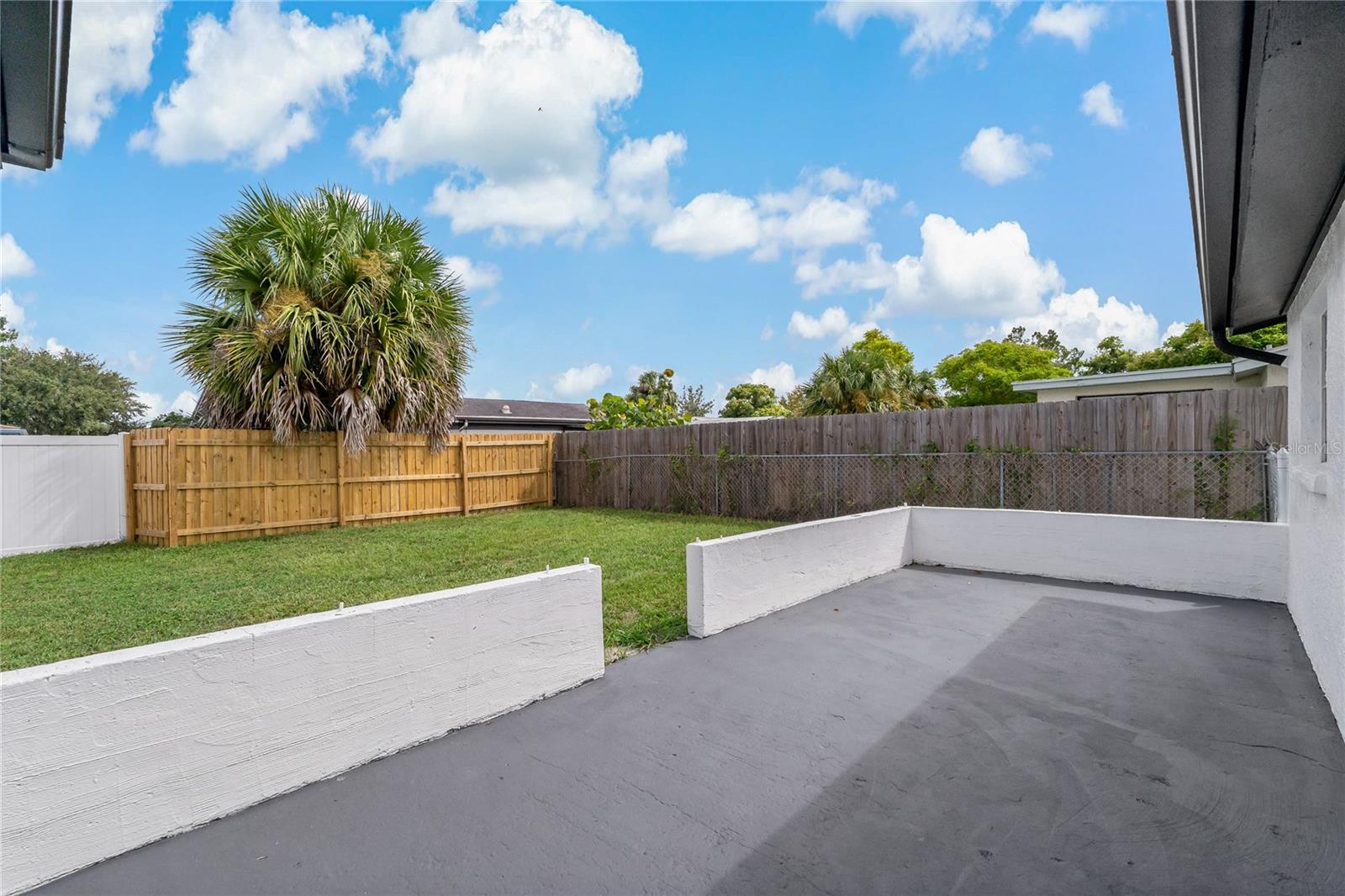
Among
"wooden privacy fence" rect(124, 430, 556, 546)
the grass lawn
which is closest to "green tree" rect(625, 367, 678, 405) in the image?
"wooden privacy fence" rect(124, 430, 556, 546)

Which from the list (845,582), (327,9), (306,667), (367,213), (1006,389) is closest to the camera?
(306,667)

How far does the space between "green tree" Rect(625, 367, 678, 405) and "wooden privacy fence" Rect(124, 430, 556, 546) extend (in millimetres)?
19607

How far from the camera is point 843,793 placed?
2342 mm

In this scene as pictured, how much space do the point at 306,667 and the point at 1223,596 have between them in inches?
265

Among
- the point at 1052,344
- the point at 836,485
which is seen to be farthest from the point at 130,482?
the point at 1052,344

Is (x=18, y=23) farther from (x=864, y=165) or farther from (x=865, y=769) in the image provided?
(x=864, y=165)

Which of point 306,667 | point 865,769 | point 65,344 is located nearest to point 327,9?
point 306,667

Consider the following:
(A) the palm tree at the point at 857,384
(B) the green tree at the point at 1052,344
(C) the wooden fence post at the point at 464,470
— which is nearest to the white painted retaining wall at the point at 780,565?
(C) the wooden fence post at the point at 464,470

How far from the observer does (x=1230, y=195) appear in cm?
228

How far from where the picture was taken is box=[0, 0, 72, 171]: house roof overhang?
2.13 meters

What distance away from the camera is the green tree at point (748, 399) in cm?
4222

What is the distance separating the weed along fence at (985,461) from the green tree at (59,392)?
24.2 metres

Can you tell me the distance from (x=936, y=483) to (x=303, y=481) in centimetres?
1045

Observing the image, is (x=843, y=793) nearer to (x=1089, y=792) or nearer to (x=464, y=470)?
(x=1089, y=792)
